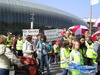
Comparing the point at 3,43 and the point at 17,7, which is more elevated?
the point at 17,7

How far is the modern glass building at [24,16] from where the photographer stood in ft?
151

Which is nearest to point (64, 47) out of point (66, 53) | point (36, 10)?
point (66, 53)

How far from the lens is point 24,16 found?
48750 mm

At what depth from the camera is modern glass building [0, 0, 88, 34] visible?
4594 cm

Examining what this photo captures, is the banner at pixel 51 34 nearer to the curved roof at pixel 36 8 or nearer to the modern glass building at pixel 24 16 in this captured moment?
the modern glass building at pixel 24 16

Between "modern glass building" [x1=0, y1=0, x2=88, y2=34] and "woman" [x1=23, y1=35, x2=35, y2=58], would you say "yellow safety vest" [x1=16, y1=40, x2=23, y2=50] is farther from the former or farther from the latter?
"modern glass building" [x1=0, y1=0, x2=88, y2=34]

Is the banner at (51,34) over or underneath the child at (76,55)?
over

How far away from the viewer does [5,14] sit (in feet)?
151

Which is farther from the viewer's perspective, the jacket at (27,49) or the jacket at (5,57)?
the jacket at (27,49)

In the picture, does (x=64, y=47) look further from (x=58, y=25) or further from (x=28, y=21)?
(x=58, y=25)

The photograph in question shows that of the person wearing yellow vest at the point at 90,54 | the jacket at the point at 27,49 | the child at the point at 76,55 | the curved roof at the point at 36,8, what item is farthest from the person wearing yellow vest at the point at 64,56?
the curved roof at the point at 36,8

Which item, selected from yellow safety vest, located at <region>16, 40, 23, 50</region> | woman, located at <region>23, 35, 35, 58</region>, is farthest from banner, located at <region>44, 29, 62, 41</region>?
woman, located at <region>23, 35, 35, 58</region>

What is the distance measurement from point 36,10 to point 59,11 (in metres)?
9.25

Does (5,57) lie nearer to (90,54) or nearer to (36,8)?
(90,54)
